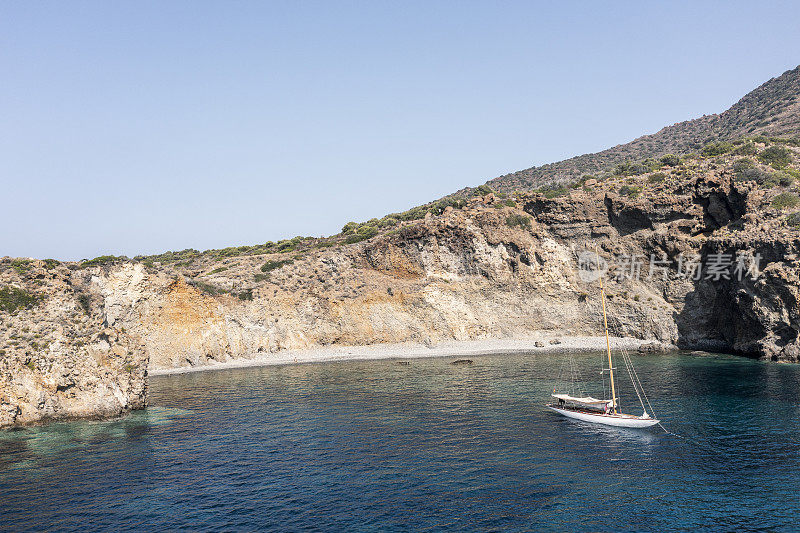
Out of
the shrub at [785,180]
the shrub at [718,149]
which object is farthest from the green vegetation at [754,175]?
the shrub at [718,149]

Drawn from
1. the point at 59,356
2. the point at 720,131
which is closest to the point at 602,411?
the point at 59,356

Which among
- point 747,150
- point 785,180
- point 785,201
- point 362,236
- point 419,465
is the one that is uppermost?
point 747,150

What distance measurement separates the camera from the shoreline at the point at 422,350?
7844 centimetres

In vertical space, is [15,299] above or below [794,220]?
below

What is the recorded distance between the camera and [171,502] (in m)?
27.9

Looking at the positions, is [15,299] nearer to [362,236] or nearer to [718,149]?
[362,236]

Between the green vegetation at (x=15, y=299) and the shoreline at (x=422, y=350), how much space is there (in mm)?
30605

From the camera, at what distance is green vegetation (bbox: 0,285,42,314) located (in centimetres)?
4581

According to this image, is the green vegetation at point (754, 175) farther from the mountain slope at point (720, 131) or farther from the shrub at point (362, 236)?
the shrub at point (362, 236)

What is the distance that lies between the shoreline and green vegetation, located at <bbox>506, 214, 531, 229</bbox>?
21.2 metres

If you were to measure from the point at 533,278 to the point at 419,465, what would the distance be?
61.7 meters

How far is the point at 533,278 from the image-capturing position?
289 feet

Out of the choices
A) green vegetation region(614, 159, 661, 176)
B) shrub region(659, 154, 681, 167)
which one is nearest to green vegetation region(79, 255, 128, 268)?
green vegetation region(614, 159, 661, 176)

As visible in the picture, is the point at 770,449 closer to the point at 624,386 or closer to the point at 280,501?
the point at 624,386
